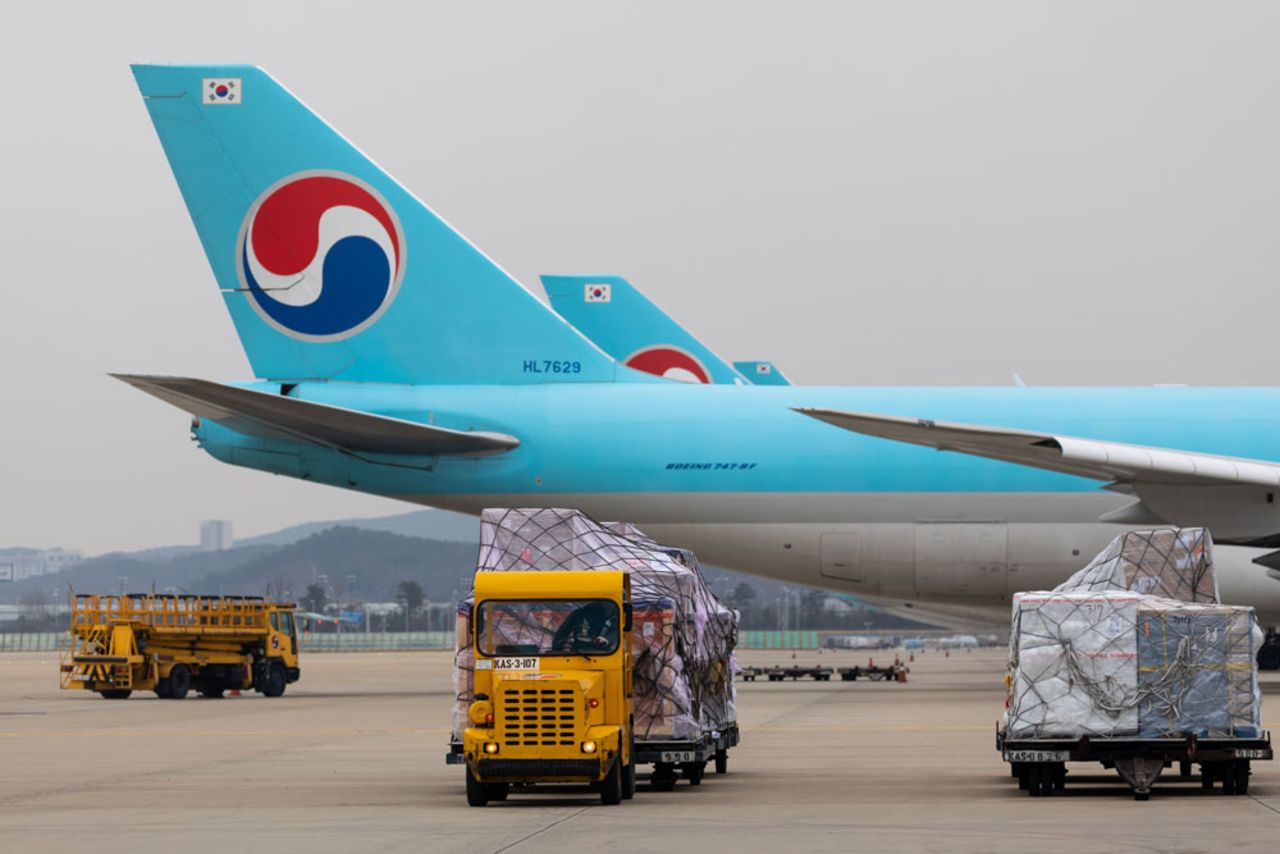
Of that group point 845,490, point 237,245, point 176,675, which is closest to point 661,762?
point 845,490

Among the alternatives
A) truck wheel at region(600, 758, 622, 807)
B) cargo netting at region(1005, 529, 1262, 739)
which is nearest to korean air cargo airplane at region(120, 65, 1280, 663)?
cargo netting at region(1005, 529, 1262, 739)

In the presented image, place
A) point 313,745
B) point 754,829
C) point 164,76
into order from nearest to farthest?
point 754,829
point 313,745
point 164,76

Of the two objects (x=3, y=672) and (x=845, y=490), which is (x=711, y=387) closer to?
(x=845, y=490)

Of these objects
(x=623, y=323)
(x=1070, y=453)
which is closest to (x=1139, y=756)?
(x=1070, y=453)

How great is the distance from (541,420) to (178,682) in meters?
9.75

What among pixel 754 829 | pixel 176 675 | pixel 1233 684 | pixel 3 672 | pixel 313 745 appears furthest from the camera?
pixel 3 672

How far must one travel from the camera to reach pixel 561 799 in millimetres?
16547

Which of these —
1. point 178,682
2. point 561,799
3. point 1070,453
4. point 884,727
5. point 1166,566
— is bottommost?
point 561,799

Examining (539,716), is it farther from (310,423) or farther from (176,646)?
(176,646)

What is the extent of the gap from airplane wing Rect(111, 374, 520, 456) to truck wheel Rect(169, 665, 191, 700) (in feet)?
22.6

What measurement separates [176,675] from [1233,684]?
25347 millimetres

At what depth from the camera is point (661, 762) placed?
1698 cm

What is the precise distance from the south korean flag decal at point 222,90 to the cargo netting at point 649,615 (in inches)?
670

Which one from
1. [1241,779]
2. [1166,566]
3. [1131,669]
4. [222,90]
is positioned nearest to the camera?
[1241,779]
